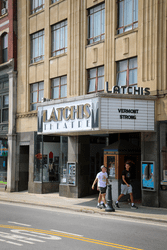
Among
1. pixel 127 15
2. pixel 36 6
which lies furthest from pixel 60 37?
Answer: pixel 127 15

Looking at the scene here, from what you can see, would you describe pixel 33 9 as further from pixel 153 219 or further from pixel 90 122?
pixel 153 219

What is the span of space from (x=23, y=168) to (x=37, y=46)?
901 cm

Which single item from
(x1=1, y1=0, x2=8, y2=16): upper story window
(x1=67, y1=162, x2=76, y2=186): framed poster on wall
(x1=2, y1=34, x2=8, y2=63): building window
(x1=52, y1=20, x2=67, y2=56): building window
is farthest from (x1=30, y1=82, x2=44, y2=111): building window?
(x1=1, y1=0, x2=8, y2=16): upper story window

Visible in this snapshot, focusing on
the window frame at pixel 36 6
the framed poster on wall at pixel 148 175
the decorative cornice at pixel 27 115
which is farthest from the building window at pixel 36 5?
the framed poster on wall at pixel 148 175

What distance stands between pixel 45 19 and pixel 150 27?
10150mm

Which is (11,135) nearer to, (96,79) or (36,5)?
(96,79)

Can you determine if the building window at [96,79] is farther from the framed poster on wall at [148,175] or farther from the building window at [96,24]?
the framed poster on wall at [148,175]

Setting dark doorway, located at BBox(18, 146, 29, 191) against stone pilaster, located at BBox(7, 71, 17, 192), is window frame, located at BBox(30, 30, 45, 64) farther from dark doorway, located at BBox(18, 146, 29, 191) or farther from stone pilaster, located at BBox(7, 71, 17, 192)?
dark doorway, located at BBox(18, 146, 29, 191)

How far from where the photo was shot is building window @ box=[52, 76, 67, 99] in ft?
82.4

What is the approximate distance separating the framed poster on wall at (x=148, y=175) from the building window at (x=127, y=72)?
4264 mm

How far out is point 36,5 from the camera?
2809cm

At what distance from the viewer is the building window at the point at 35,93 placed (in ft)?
89.9

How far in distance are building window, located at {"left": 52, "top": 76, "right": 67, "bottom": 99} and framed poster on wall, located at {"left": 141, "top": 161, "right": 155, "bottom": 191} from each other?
8.36 m

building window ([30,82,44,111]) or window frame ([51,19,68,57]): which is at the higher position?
window frame ([51,19,68,57])
